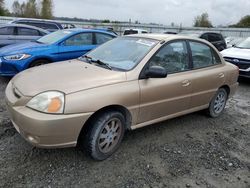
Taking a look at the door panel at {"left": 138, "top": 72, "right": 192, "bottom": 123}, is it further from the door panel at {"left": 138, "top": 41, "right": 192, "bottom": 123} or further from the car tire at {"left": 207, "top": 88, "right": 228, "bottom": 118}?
the car tire at {"left": 207, "top": 88, "right": 228, "bottom": 118}

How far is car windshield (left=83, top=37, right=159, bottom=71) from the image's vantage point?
3.54 meters

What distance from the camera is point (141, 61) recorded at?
11.4ft

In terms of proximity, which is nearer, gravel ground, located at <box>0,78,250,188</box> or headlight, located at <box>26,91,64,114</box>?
headlight, located at <box>26,91,64,114</box>

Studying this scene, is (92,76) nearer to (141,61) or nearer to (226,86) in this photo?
(141,61)

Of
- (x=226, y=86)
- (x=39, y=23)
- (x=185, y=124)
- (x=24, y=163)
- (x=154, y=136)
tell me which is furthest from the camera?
(x=39, y=23)

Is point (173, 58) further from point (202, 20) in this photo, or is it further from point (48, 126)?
point (202, 20)

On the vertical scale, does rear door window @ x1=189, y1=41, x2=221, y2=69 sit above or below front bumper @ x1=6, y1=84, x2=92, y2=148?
above

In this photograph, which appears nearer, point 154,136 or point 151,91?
point 151,91

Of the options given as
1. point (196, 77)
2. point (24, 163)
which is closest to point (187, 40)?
point (196, 77)

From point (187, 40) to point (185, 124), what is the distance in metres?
1.50

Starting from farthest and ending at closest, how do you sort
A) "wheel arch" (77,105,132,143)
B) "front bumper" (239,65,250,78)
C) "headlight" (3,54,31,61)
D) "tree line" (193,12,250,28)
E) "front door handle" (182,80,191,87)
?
"tree line" (193,12,250,28) < "front bumper" (239,65,250,78) < "headlight" (3,54,31,61) < "front door handle" (182,80,191,87) < "wheel arch" (77,105,132,143)

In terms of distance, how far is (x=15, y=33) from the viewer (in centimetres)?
888

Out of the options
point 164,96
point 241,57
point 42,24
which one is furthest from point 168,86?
point 42,24

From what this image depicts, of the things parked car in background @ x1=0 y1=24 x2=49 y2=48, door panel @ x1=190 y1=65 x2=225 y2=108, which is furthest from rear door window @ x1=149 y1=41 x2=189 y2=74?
parked car in background @ x1=0 y1=24 x2=49 y2=48
